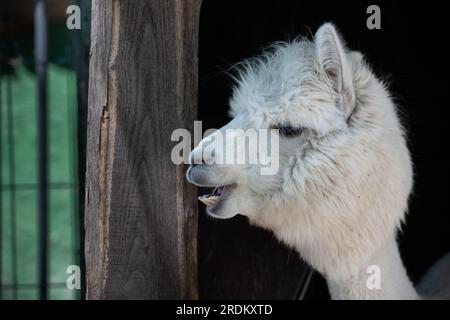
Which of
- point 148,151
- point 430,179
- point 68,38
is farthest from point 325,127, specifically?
point 68,38

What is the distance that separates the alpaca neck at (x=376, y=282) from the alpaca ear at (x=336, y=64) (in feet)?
1.97

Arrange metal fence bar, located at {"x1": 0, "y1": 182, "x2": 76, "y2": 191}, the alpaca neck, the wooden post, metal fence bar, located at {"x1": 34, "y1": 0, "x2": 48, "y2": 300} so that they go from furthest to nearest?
metal fence bar, located at {"x1": 0, "y1": 182, "x2": 76, "y2": 191}
metal fence bar, located at {"x1": 34, "y1": 0, "x2": 48, "y2": 300}
the alpaca neck
the wooden post

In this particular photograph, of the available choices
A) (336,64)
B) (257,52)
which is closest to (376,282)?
(336,64)

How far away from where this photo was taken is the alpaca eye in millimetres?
2303

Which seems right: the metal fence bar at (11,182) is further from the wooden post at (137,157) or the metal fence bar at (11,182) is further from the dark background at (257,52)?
the wooden post at (137,157)

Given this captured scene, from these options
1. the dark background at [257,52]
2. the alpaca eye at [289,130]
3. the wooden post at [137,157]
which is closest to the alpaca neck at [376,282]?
the alpaca eye at [289,130]

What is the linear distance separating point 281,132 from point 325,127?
0.52 feet

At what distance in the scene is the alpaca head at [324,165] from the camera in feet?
7.50

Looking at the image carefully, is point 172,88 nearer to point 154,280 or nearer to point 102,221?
point 102,221

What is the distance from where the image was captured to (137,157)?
2.07 metres

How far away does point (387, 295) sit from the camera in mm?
2549

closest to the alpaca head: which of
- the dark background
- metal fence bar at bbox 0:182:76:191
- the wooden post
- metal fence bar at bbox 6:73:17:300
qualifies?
the wooden post

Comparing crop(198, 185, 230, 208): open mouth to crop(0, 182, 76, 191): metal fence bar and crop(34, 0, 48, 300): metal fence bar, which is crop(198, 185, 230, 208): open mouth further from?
crop(0, 182, 76, 191): metal fence bar

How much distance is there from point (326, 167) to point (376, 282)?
1.84ft
